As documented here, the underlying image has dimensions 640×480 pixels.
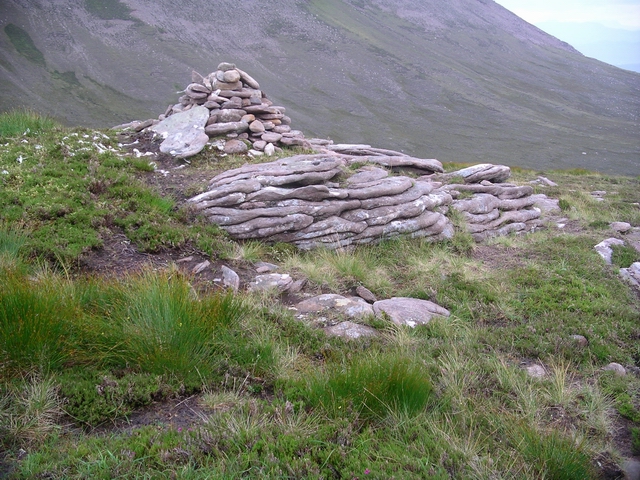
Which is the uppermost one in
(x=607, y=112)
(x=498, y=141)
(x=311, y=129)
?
(x=607, y=112)

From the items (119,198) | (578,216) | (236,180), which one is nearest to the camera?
(119,198)

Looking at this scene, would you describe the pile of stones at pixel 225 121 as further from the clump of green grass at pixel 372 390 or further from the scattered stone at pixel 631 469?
the scattered stone at pixel 631 469

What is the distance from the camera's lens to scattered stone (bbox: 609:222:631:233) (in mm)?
13172

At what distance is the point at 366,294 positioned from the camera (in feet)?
28.3

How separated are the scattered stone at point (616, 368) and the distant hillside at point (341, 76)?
57096 mm

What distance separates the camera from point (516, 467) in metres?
3.81

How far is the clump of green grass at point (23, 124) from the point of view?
13000 mm

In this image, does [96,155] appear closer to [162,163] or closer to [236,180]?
[162,163]

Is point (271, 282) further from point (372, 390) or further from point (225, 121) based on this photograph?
point (225, 121)

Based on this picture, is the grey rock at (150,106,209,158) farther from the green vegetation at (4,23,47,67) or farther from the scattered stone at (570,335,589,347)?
the green vegetation at (4,23,47,67)

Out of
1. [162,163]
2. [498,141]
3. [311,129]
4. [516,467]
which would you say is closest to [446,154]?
[498,141]

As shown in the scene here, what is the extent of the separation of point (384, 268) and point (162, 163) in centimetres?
718

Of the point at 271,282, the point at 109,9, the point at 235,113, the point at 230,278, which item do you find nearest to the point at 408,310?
the point at 271,282

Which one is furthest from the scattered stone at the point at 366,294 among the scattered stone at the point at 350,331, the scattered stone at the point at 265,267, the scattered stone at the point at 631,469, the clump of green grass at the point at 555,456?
the scattered stone at the point at 631,469
